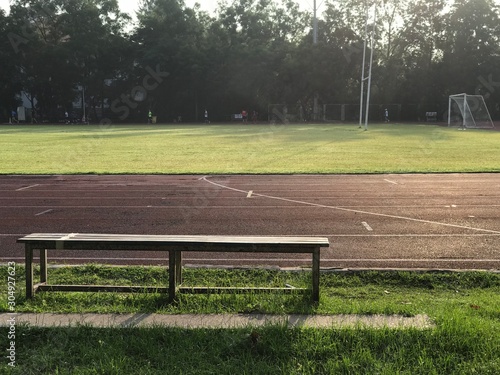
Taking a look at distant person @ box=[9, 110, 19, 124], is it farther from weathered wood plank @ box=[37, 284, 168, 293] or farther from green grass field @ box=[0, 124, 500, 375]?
weathered wood plank @ box=[37, 284, 168, 293]

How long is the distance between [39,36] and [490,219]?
68.0m

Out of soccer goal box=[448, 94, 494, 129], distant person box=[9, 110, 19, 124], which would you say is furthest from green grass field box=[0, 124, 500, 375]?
distant person box=[9, 110, 19, 124]

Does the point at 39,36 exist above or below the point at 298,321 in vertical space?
above

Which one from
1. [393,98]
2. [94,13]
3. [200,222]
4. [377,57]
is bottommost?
[200,222]

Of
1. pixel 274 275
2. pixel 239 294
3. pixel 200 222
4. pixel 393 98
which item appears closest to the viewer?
pixel 239 294

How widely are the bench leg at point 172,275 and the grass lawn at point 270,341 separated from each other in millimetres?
102

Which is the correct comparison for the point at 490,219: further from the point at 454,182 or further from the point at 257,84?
the point at 257,84

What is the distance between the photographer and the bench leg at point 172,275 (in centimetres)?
549

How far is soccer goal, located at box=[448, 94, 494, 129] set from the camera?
50000 millimetres

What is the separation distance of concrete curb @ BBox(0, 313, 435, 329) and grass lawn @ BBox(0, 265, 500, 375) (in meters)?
0.12

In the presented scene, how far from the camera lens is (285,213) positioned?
1123 centimetres

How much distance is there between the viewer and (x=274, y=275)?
679 centimetres

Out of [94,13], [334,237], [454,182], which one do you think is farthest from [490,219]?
[94,13]

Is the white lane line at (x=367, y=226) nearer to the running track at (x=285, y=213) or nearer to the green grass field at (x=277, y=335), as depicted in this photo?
the running track at (x=285, y=213)
